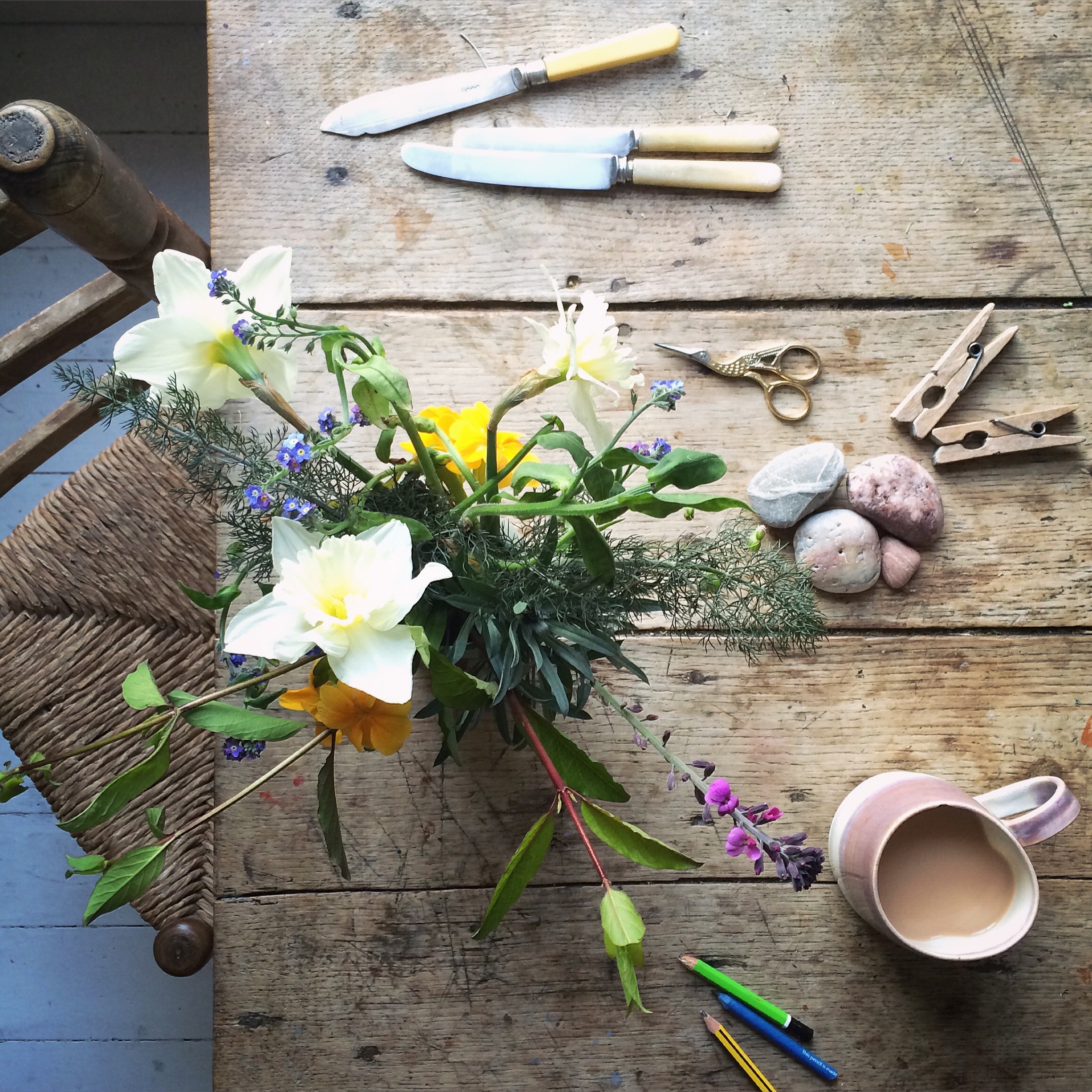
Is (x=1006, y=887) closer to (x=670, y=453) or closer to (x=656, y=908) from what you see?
(x=656, y=908)

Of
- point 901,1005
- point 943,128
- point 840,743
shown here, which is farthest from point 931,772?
point 943,128

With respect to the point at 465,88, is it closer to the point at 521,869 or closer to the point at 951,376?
the point at 951,376

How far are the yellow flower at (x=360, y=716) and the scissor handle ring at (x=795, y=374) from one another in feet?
1.38

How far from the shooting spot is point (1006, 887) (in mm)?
608

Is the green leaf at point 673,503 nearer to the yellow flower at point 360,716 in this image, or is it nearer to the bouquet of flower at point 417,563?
the bouquet of flower at point 417,563

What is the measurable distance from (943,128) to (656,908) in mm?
697

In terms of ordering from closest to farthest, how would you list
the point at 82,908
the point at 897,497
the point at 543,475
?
1. the point at 543,475
2. the point at 897,497
3. the point at 82,908

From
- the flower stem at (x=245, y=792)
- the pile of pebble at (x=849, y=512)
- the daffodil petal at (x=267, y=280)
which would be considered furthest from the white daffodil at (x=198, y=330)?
the pile of pebble at (x=849, y=512)

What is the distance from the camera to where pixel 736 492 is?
27.5 inches

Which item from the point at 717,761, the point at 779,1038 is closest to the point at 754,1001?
the point at 779,1038

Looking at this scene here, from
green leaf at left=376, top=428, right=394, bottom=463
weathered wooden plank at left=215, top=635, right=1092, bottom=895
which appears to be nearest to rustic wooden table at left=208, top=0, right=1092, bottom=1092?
weathered wooden plank at left=215, top=635, right=1092, bottom=895

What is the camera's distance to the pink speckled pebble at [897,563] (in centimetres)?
69

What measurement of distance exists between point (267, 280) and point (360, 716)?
25 cm

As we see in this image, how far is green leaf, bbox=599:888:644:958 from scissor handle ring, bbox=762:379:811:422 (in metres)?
0.41
